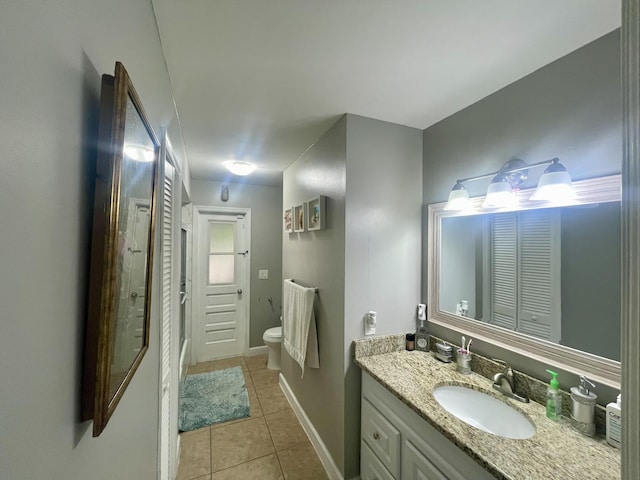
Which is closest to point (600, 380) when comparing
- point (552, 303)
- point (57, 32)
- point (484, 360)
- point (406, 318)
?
point (552, 303)

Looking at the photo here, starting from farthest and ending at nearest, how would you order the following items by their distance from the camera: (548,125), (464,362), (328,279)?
1. (328,279)
2. (464,362)
3. (548,125)

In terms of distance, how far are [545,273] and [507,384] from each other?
1.94ft

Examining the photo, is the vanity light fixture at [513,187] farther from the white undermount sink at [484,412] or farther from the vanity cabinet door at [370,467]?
the vanity cabinet door at [370,467]

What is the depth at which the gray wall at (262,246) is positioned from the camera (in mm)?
3723

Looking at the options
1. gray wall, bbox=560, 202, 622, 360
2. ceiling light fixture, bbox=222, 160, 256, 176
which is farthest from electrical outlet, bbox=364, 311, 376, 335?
ceiling light fixture, bbox=222, 160, 256, 176

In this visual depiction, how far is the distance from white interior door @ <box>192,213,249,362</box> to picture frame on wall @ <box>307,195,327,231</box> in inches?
74.5

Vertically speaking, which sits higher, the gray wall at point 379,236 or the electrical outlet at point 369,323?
the gray wall at point 379,236

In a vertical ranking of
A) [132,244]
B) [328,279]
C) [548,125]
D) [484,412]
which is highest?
[548,125]

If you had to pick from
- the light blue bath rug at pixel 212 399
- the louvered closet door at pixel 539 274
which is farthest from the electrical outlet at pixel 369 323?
the light blue bath rug at pixel 212 399

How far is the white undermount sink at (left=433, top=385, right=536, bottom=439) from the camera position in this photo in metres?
1.18

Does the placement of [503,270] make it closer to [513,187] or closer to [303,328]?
[513,187]

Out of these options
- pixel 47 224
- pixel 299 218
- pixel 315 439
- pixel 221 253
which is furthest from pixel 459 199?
pixel 221 253

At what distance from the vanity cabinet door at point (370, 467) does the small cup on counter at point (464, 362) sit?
2.23 ft

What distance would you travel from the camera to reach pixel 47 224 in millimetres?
388
